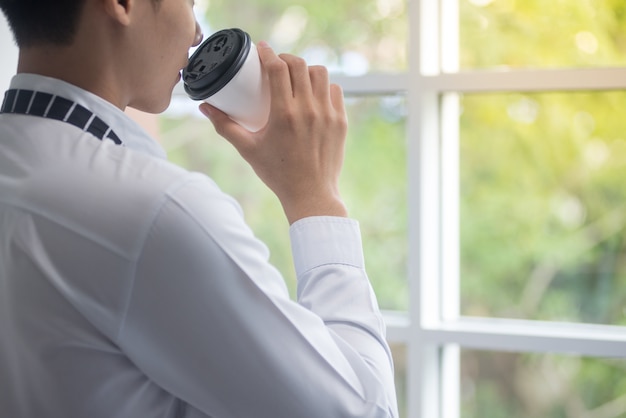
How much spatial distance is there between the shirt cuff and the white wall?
964 mm

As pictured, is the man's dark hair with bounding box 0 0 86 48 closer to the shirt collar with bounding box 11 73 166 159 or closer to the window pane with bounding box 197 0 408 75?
the shirt collar with bounding box 11 73 166 159

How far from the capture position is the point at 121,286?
0.68 meters

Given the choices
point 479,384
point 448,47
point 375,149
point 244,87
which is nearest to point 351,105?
point 375,149

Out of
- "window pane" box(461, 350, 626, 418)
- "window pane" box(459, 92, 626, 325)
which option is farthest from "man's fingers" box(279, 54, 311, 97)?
"window pane" box(461, 350, 626, 418)

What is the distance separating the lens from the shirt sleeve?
0.68 m

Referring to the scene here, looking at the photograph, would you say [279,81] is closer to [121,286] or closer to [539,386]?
[121,286]

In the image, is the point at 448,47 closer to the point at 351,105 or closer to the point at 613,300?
the point at 351,105

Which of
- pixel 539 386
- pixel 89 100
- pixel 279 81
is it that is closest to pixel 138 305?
pixel 89 100

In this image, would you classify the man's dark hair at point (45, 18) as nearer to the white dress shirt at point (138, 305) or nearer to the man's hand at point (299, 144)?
the white dress shirt at point (138, 305)

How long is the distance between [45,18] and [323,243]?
0.35 m

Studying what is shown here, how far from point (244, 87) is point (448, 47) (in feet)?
2.66

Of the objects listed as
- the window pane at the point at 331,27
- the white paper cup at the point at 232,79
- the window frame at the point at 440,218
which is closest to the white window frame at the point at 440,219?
the window frame at the point at 440,218

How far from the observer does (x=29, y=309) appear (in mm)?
700

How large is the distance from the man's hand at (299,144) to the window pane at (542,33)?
830 millimetres
